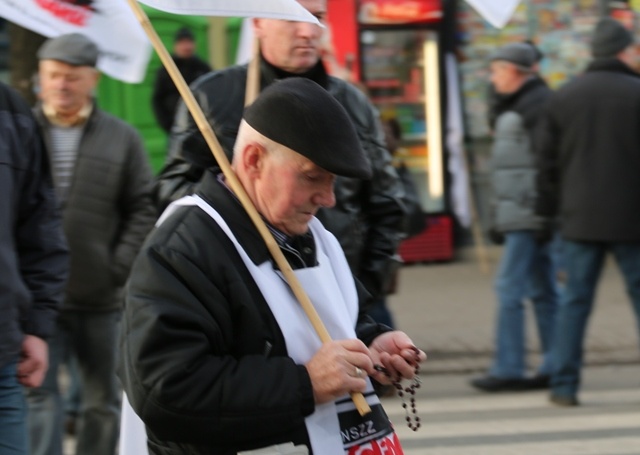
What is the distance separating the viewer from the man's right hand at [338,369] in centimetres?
266

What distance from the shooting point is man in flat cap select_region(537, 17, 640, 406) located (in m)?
7.21

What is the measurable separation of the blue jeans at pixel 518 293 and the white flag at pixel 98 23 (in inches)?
136

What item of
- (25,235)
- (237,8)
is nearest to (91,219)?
(25,235)

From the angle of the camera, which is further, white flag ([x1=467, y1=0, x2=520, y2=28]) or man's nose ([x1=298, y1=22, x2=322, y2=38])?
white flag ([x1=467, y1=0, x2=520, y2=28])

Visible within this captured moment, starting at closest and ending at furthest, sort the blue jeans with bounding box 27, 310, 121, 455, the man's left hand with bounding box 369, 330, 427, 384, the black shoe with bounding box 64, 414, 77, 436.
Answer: the man's left hand with bounding box 369, 330, 427, 384 < the blue jeans with bounding box 27, 310, 121, 455 < the black shoe with bounding box 64, 414, 77, 436

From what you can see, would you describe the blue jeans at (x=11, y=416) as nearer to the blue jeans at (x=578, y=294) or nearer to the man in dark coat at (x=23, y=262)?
the man in dark coat at (x=23, y=262)

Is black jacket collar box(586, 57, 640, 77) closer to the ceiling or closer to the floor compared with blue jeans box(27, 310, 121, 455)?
closer to the ceiling

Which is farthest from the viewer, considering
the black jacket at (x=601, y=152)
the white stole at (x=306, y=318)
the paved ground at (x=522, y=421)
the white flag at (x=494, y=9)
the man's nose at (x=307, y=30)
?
the black jacket at (x=601, y=152)

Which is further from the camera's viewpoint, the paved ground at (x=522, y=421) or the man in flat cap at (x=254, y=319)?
the paved ground at (x=522, y=421)

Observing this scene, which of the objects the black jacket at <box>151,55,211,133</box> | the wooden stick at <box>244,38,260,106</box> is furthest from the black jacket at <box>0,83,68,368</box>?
the black jacket at <box>151,55,211,133</box>

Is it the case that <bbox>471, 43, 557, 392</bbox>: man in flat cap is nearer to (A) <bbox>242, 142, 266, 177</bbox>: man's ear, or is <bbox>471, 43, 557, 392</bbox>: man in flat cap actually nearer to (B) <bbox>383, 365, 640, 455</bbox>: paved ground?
(B) <bbox>383, 365, 640, 455</bbox>: paved ground

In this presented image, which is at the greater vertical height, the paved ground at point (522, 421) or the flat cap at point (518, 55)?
the flat cap at point (518, 55)

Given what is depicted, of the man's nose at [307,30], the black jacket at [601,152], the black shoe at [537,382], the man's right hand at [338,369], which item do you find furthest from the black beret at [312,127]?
the black shoe at [537,382]

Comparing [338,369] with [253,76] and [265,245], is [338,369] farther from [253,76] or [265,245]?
[253,76]
